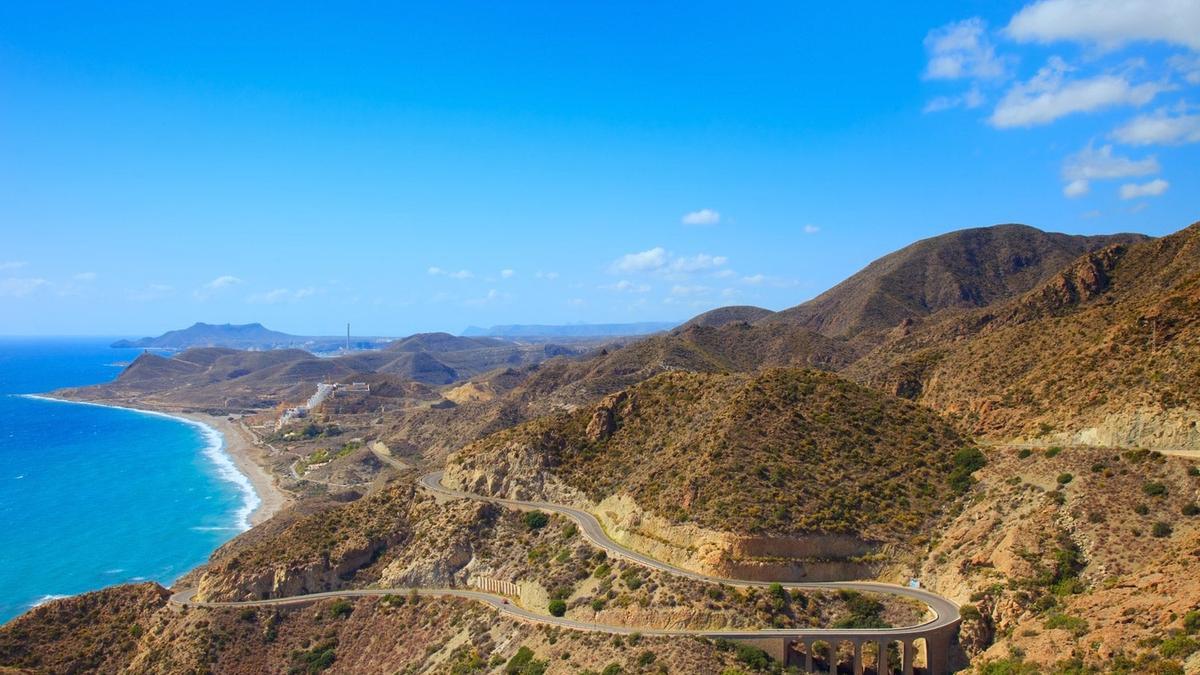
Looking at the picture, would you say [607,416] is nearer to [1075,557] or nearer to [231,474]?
[1075,557]

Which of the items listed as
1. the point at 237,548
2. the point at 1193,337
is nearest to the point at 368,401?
the point at 237,548

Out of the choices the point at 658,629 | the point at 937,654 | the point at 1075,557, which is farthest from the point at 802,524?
the point at 1075,557

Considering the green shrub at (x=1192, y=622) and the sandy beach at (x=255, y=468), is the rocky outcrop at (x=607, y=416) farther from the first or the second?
the sandy beach at (x=255, y=468)

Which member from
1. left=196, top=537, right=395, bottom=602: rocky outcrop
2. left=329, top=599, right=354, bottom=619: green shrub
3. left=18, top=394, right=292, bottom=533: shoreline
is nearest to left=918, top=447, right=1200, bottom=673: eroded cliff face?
left=329, top=599, right=354, bottom=619: green shrub

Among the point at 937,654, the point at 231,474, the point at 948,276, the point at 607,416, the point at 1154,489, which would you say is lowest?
the point at 231,474

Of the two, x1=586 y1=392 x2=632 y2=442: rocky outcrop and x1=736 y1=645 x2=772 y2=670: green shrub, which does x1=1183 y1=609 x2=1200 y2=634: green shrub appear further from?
x1=586 y1=392 x2=632 y2=442: rocky outcrop
